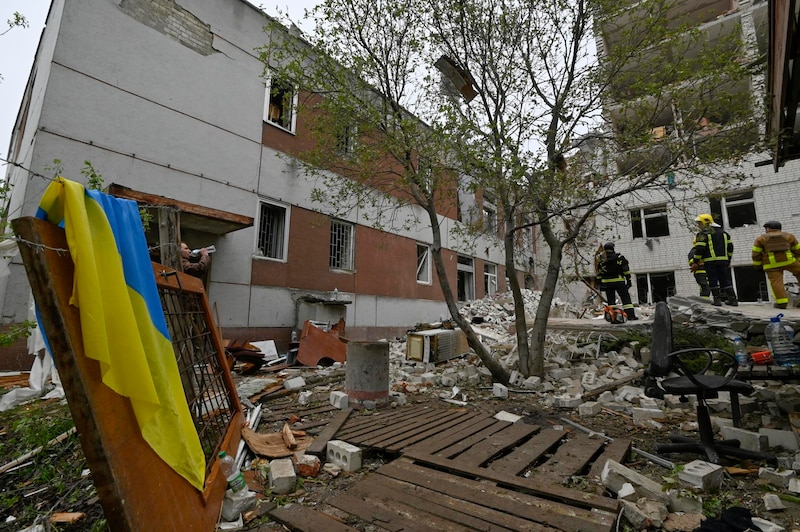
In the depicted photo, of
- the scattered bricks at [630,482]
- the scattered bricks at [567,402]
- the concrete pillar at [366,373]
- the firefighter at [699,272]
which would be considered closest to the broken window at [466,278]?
the firefighter at [699,272]

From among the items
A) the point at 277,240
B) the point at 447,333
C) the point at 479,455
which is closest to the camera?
the point at 479,455

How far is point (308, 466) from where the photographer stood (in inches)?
124

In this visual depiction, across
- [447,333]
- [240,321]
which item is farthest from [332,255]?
[447,333]

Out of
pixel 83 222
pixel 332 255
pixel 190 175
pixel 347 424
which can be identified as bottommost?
pixel 347 424

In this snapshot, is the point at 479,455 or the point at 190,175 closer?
→ the point at 479,455

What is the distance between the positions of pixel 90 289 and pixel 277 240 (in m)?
8.25

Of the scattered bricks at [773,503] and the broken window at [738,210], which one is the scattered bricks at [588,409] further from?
the broken window at [738,210]

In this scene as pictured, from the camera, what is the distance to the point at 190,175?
7.93 metres

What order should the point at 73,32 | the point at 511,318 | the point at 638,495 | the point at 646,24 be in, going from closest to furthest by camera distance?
the point at 638,495 → the point at 646,24 → the point at 73,32 → the point at 511,318

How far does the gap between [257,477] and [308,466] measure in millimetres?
412

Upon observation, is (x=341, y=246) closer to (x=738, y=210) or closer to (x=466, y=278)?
(x=466, y=278)

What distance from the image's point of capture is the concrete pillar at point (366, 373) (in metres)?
5.12

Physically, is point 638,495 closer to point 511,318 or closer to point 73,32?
point 73,32


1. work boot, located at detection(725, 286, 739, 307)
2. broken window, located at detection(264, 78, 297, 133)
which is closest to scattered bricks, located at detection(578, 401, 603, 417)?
work boot, located at detection(725, 286, 739, 307)
